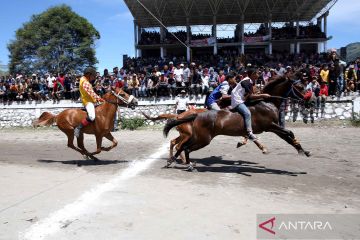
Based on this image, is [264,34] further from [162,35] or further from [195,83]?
[195,83]

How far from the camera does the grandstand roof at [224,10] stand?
1404 inches

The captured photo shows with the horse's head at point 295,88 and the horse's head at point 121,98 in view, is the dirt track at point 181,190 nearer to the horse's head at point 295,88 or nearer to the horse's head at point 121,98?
the horse's head at point 121,98

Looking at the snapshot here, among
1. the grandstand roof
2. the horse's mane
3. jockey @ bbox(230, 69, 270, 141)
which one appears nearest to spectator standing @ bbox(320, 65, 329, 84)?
the horse's mane

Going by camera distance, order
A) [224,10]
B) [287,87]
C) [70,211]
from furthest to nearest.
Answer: [224,10] → [287,87] → [70,211]

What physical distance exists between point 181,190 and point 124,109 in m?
14.2

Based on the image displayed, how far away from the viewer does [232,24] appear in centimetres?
4100

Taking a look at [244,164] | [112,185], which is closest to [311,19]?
[244,164]

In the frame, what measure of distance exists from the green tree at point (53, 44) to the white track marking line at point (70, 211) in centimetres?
3966

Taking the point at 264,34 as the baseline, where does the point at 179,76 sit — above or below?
below

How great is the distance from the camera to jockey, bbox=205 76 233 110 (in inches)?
393

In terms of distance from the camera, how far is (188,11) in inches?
1462

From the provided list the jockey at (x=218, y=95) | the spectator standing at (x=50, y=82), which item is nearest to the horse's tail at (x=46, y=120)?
the jockey at (x=218, y=95)

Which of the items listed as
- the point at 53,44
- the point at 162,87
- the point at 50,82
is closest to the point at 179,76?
the point at 162,87

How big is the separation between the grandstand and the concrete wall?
52.3 feet
